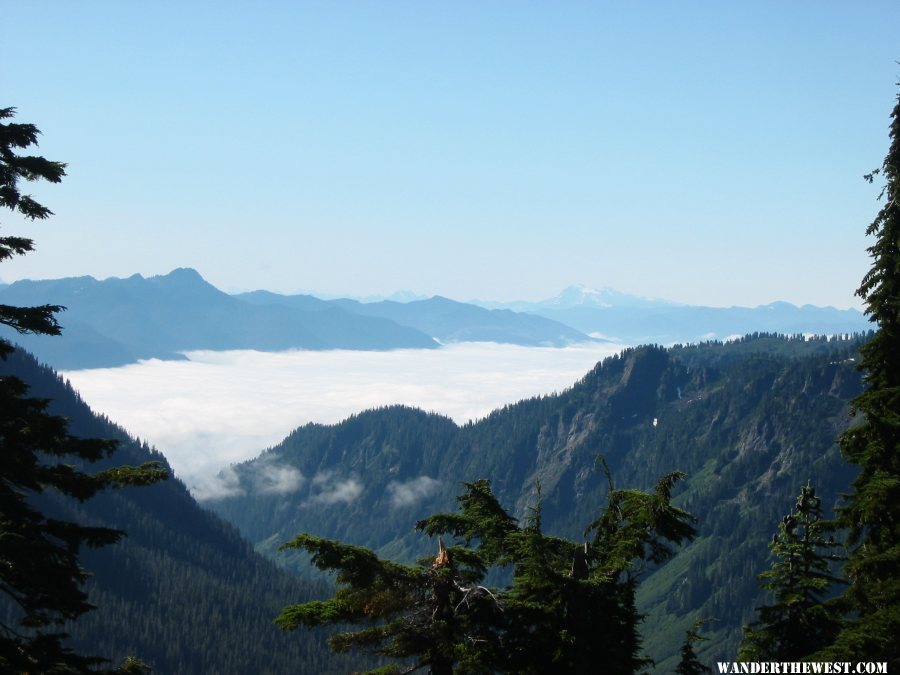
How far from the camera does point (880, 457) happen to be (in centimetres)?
3195

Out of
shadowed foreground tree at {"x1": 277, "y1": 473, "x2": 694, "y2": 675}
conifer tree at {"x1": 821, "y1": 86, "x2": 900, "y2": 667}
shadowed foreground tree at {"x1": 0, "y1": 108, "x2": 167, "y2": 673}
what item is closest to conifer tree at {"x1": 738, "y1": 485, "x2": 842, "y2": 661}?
conifer tree at {"x1": 821, "y1": 86, "x2": 900, "y2": 667}

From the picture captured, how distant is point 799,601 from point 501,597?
17.0 m

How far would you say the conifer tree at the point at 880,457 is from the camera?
2888 cm

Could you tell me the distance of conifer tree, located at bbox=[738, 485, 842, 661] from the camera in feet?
107

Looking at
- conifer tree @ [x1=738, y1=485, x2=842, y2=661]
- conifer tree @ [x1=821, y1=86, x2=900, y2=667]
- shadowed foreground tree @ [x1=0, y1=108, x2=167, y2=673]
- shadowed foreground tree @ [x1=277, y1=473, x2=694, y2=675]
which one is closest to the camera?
shadowed foreground tree @ [x1=277, y1=473, x2=694, y2=675]

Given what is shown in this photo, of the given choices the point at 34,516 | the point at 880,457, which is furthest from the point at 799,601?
the point at 34,516

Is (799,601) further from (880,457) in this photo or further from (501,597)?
(501,597)

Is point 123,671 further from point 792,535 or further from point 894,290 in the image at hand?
point 894,290

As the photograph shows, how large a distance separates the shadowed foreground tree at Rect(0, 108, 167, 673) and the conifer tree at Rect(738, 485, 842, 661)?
22747 millimetres

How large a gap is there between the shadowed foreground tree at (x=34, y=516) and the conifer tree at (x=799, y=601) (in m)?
22.7

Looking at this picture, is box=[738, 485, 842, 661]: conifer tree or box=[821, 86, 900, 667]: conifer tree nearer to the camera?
box=[821, 86, 900, 667]: conifer tree

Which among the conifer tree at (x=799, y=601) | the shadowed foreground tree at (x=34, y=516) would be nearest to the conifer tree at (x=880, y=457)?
the conifer tree at (x=799, y=601)

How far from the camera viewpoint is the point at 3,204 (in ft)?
79.4

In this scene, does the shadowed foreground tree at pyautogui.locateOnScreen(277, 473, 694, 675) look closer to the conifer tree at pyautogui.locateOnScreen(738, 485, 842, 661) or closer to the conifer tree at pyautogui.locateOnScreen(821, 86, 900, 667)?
the conifer tree at pyautogui.locateOnScreen(821, 86, 900, 667)
